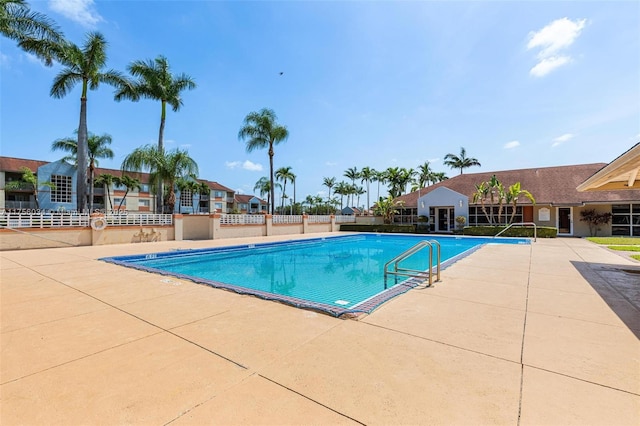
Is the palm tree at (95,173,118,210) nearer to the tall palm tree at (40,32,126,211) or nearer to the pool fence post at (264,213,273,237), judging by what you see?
the tall palm tree at (40,32,126,211)

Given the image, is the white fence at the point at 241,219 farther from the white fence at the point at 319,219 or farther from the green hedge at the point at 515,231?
the green hedge at the point at 515,231

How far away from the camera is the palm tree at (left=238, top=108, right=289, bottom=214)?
85.9ft

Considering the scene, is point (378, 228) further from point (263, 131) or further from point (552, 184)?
point (552, 184)

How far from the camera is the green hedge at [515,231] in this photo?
776 inches

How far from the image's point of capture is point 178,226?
18406 millimetres

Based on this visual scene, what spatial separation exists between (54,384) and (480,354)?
3.92m

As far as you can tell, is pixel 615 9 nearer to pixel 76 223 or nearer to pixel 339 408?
pixel 339 408

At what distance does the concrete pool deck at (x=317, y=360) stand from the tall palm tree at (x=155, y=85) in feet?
64.5

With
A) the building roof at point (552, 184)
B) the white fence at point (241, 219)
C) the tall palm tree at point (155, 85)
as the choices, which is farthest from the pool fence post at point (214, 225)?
the building roof at point (552, 184)

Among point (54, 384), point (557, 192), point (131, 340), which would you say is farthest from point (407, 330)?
point (557, 192)

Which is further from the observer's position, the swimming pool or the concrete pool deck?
the swimming pool

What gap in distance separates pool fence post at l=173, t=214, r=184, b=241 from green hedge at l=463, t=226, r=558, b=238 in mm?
19969

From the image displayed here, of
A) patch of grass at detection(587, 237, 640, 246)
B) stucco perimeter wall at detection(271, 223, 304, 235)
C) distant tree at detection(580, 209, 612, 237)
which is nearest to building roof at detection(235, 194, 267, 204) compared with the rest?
stucco perimeter wall at detection(271, 223, 304, 235)

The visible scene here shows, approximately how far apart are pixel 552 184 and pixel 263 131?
80.0ft
